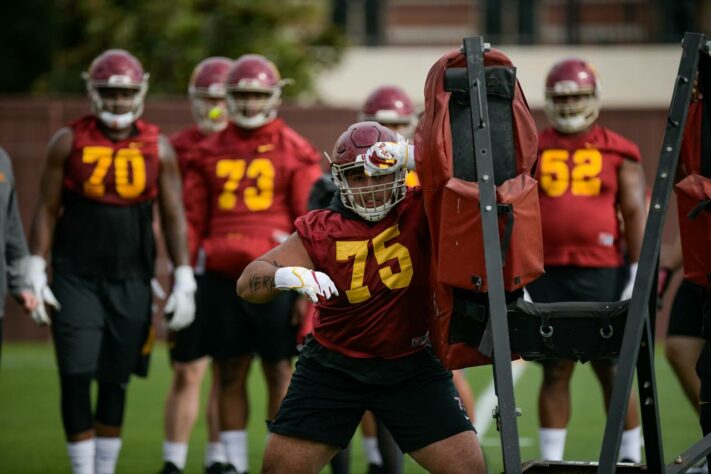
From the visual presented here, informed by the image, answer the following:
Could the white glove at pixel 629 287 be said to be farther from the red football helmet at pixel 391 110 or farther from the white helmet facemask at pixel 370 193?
the white helmet facemask at pixel 370 193

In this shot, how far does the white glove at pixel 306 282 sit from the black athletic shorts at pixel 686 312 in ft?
7.56

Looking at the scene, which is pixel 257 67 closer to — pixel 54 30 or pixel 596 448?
pixel 596 448

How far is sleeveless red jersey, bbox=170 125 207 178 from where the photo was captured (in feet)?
25.7

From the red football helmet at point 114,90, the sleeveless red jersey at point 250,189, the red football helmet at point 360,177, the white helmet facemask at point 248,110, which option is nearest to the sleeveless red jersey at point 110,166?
the red football helmet at point 114,90

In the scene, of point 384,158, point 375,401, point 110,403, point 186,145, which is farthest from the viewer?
point 186,145

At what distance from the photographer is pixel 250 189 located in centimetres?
755

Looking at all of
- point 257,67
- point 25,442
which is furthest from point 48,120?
point 257,67

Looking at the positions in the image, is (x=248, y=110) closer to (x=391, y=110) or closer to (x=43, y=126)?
(x=391, y=110)

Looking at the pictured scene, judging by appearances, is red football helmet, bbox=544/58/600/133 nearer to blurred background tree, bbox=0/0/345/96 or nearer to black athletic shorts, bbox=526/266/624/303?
black athletic shorts, bbox=526/266/624/303

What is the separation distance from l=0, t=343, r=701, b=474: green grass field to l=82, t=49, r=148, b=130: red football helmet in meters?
2.22

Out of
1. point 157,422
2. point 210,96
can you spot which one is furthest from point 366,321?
point 157,422

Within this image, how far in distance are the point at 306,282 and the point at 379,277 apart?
41 cm

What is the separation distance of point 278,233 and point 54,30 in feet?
43.9

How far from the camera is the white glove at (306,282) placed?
4.80 metres
